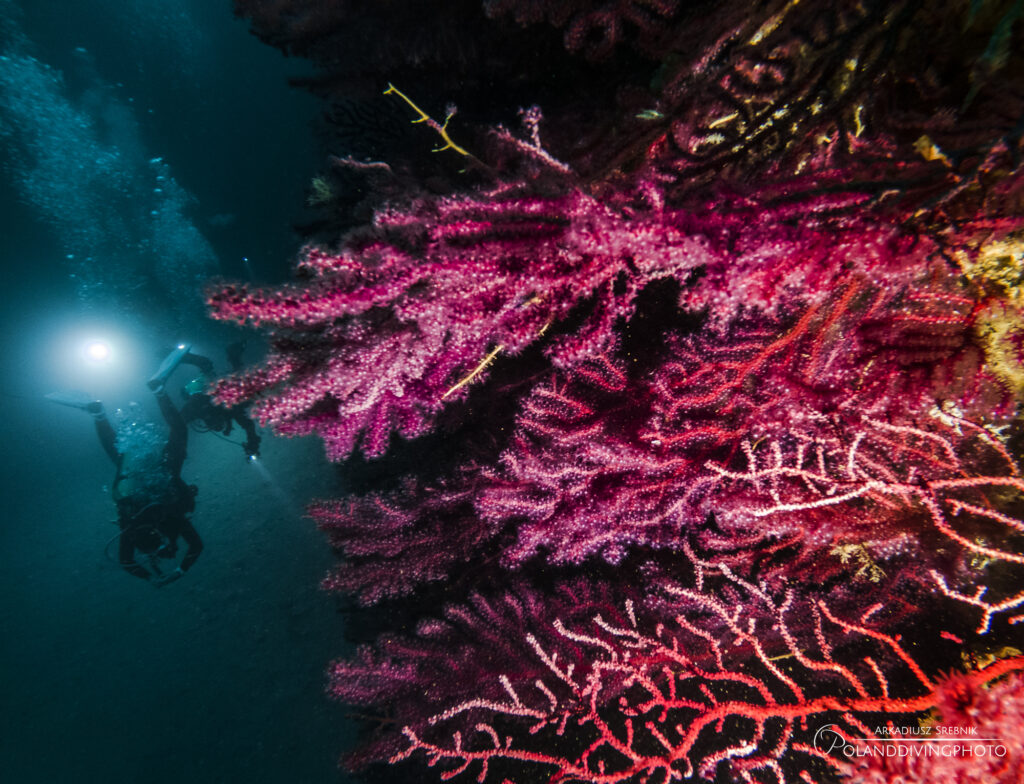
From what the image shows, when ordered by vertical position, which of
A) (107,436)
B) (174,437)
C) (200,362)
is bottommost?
(174,437)

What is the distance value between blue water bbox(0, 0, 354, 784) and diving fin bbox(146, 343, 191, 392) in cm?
384

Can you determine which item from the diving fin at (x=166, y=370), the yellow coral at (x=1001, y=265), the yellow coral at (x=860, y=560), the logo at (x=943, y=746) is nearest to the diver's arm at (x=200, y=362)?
the diving fin at (x=166, y=370)

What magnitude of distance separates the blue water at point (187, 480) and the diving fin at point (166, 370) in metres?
3.84

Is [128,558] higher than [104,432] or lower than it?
lower

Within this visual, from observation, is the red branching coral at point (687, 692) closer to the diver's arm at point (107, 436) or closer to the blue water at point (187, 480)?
the blue water at point (187, 480)

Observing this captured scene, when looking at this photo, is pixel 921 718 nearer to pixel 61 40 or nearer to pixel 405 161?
pixel 405 161

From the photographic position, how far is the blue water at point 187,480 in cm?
916

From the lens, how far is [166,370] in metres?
11.7

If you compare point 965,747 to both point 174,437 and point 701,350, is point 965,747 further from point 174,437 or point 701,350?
point 174,437

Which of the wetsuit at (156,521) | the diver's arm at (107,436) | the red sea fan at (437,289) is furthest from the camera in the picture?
the diver's arm at (107,436)

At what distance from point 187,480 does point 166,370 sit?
912cm

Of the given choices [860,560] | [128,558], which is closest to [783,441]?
[860,560]

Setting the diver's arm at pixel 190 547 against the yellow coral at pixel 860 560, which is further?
the diver's arm at pixel 190 547

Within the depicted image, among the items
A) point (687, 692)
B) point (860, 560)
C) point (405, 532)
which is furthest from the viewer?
point (405, 532)
